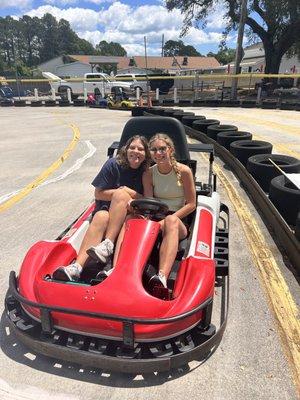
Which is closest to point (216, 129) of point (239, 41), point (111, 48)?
point (239, 41)

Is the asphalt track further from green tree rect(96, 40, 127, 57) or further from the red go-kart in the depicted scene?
green tree rect(96, 40, 127, 57)

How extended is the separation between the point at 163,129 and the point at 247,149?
10.1 feet

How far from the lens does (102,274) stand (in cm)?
260

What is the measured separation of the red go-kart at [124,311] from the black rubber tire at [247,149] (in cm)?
416

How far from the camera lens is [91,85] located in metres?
26.9

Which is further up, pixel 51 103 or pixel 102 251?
pixel 102 251

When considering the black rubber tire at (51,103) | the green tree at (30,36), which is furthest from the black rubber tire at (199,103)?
the green tree at (30,36)

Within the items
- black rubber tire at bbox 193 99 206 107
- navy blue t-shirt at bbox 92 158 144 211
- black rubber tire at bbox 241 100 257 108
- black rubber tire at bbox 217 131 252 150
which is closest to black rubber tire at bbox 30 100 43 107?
black rubber tire at bbox 193 99 206 107

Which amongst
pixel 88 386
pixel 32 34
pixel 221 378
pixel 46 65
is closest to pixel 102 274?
pixel 88 386

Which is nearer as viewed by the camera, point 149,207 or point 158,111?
point 149,207

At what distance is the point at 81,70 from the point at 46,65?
63.4 feet

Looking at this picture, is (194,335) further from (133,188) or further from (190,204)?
(133,188)

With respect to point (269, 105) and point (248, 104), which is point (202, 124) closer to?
point (269, 105)

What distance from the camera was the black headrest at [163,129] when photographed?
3992 millimetres
